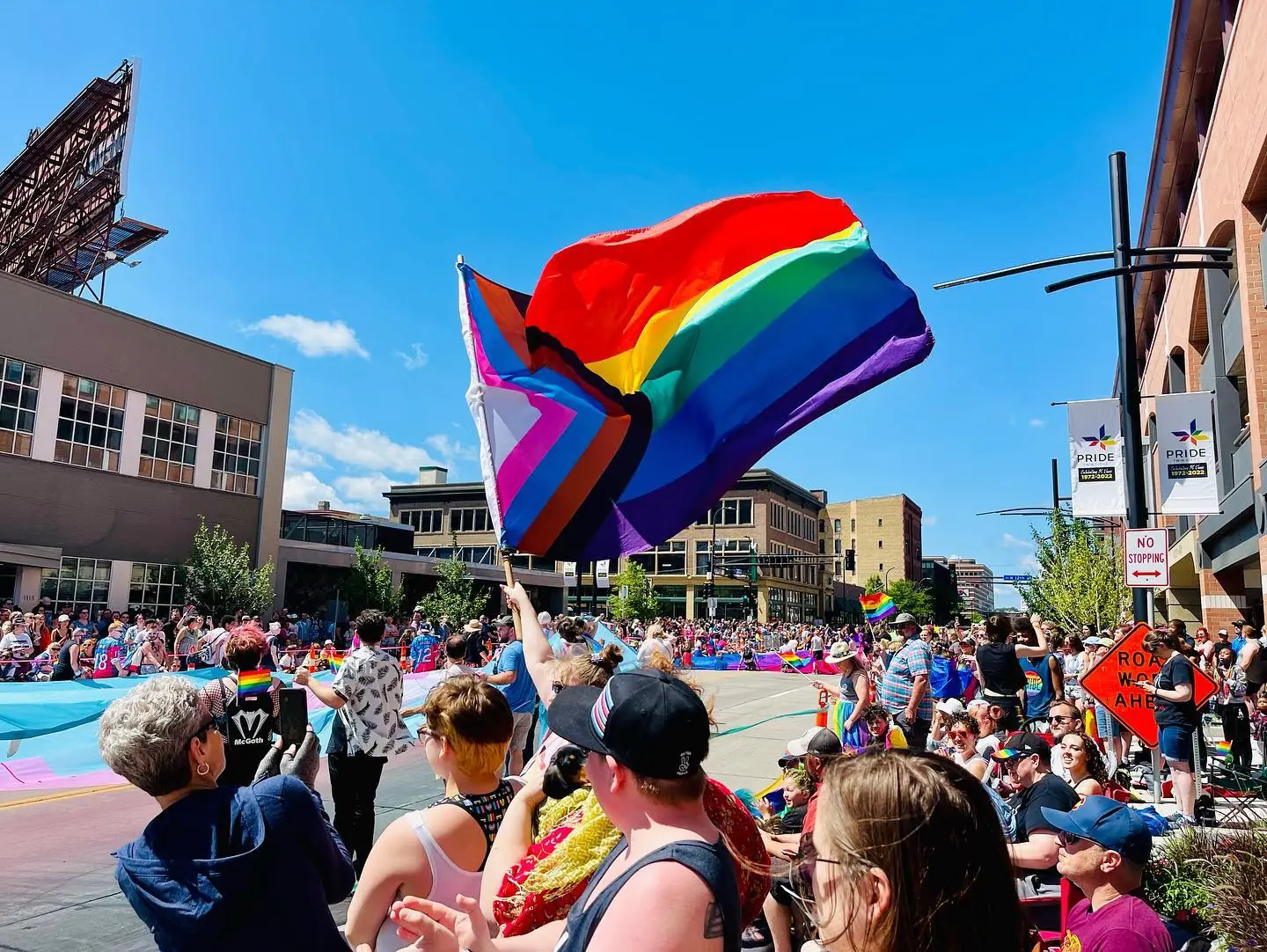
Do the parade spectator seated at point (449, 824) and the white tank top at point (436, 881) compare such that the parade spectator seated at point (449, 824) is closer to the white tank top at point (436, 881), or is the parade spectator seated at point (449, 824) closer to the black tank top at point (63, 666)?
the white tank top at point (436, 881)

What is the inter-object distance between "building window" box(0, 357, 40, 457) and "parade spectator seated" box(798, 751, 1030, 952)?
1377 inches

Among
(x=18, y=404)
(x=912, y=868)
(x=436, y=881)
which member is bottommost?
(x=436, y=881)

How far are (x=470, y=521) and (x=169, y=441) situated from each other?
4837 centimetres

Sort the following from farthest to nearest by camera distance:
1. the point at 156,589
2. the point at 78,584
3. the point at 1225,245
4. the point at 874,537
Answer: the point at 874,537 < the point at 156,589 < the point at 78,584 < the point at 1225,245

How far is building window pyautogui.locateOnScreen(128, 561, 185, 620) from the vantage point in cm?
Result: 3378

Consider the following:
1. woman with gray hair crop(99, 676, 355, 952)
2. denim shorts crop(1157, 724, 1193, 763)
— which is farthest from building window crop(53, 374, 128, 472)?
woman with gray hair crop(99, 676, 355, 952)

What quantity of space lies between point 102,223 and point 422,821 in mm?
40585

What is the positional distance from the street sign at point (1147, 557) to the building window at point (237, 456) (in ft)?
118

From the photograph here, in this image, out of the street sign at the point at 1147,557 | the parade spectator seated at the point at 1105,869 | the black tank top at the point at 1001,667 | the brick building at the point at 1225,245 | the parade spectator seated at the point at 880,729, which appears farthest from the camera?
the brick building at the point at 1225,245

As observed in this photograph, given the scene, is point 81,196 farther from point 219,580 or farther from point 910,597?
point 910,597

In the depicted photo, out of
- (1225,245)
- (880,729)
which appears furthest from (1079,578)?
(880,729)

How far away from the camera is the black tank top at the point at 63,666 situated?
15.5 m

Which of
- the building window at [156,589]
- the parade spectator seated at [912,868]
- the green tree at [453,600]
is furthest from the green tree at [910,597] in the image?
the parade spectator seated at [912,868]

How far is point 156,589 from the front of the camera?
34.5 m
